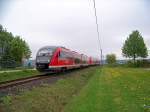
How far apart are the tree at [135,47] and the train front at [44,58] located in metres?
67.3

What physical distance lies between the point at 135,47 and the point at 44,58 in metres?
68.6

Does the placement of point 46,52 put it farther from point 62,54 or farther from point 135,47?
point 135,47

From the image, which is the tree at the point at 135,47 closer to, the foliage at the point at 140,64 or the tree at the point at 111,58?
the foliage at the point at 140,64

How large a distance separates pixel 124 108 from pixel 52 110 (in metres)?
2.93

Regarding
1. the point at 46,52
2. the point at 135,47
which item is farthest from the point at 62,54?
the point at 135,47

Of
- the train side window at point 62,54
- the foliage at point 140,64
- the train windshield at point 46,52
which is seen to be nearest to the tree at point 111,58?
the foliage at point 140,64

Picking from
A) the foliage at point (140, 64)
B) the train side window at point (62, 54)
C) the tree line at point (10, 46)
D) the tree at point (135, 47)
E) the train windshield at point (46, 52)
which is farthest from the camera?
the tree at point (135, 47)

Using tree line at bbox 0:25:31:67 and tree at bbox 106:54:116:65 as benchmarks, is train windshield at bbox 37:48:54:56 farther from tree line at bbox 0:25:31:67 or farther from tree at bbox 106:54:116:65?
tree at bbox 106:54:116:65

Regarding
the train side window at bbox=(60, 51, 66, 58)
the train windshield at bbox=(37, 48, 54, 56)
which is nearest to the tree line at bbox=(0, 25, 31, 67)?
the train side window at bbox=(60, 51, 66, 58)

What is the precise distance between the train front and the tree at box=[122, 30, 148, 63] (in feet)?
221

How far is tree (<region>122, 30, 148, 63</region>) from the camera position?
95.3 metres

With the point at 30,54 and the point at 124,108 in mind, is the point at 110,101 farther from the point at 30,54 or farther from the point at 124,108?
the point at 30,54

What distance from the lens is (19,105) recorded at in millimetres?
11453

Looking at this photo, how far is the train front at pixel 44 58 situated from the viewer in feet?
98.4
